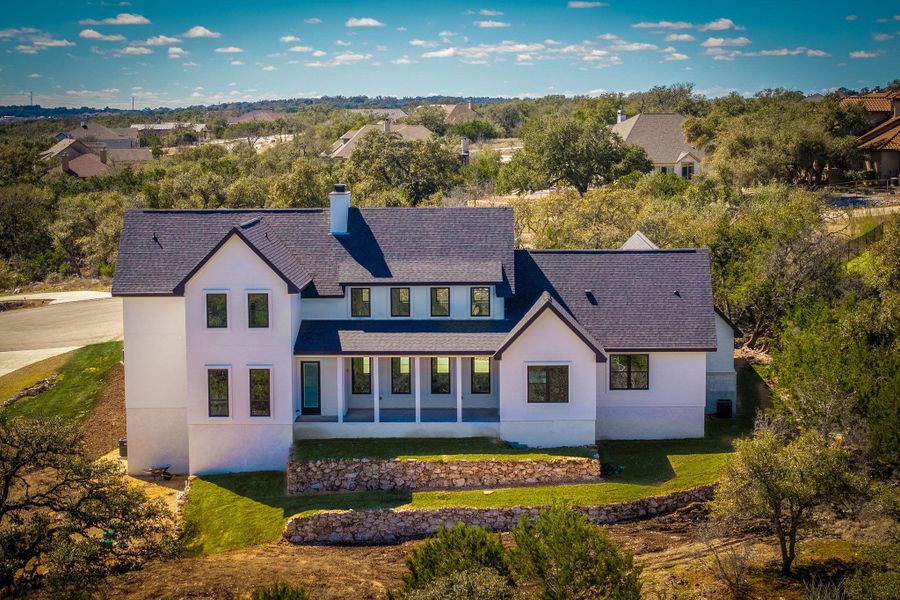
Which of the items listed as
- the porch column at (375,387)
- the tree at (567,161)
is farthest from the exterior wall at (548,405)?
the tree at (567,161)

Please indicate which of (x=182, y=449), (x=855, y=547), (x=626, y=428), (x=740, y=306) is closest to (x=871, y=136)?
(x=740, y=306)

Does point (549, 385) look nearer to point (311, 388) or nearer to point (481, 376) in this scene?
point (481, 376)

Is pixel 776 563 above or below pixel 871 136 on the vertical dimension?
below

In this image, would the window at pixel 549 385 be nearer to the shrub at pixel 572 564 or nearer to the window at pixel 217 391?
the window at pixel 217 391

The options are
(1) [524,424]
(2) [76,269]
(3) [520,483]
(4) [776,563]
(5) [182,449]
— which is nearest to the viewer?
(4) [776,563]

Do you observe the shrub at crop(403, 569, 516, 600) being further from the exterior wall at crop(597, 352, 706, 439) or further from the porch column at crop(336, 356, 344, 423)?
the exterior wall at crop(597, 352, 706, 439)

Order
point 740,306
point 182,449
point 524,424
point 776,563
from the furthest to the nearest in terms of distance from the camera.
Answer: point 740,306 → point 182,449 → point 524,424 → point 776,563

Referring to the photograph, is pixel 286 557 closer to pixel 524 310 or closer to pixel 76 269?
pixel 524 310
